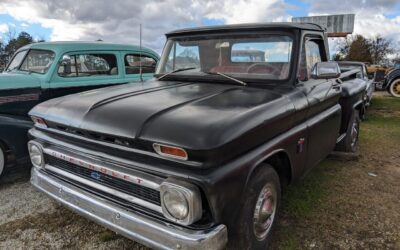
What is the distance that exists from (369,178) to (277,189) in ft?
7.70

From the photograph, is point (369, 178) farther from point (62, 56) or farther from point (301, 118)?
point (62, 56)

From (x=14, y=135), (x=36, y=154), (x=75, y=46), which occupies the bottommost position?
(x=14, y=135)

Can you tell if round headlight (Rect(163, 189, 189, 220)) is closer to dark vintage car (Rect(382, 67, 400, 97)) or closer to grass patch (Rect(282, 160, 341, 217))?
grass patch (Rect(282, 160, 341, 217))

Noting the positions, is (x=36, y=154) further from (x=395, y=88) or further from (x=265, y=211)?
(x=395, y=88)

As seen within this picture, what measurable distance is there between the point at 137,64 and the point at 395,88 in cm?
1248

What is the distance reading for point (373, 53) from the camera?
44000mm

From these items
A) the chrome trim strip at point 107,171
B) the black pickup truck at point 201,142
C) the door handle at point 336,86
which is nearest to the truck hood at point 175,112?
the black pickup truck at point 201,142

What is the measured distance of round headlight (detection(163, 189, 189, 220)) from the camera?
2.01 metres

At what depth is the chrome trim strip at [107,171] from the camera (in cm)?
214

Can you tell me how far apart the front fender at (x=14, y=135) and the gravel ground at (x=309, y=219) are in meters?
0.43

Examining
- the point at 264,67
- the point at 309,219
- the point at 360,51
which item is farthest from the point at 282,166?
the point at 360,51

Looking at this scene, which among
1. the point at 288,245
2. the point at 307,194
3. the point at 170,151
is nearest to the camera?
the point at 170,151

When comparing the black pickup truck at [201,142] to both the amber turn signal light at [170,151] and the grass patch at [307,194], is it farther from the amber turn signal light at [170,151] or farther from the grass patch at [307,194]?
the grass patch at [307,194]

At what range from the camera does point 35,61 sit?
17.7ft
